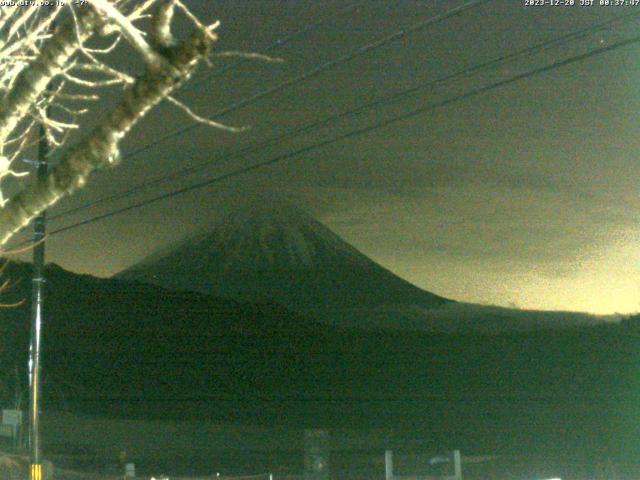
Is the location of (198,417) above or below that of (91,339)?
below

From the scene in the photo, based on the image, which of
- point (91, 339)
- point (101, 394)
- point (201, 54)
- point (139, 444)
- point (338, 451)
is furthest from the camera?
point (91, 339)

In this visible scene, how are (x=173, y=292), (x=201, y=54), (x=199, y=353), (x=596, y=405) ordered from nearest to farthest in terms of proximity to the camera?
(x=201, y=54), (x=596, y=405), (x=199, y=353), (x=173, y=292)

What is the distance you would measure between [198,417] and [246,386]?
21.9 m

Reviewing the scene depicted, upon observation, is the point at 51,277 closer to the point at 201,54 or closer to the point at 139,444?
the point at 139,444

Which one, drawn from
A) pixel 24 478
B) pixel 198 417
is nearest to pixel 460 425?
pixel 198 417

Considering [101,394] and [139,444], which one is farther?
[101,394]

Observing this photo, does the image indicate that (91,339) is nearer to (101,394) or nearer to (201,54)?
(101,394)

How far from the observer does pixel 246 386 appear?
103 metres

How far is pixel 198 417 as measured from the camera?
81.6 m

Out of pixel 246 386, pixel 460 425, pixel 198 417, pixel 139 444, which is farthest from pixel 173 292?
pixel 139 444

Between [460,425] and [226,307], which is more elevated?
[226,307]

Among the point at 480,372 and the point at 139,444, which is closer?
the point at 139,444

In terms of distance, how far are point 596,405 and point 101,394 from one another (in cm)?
4939

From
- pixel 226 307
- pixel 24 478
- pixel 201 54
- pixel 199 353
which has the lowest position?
pixel 24 478
